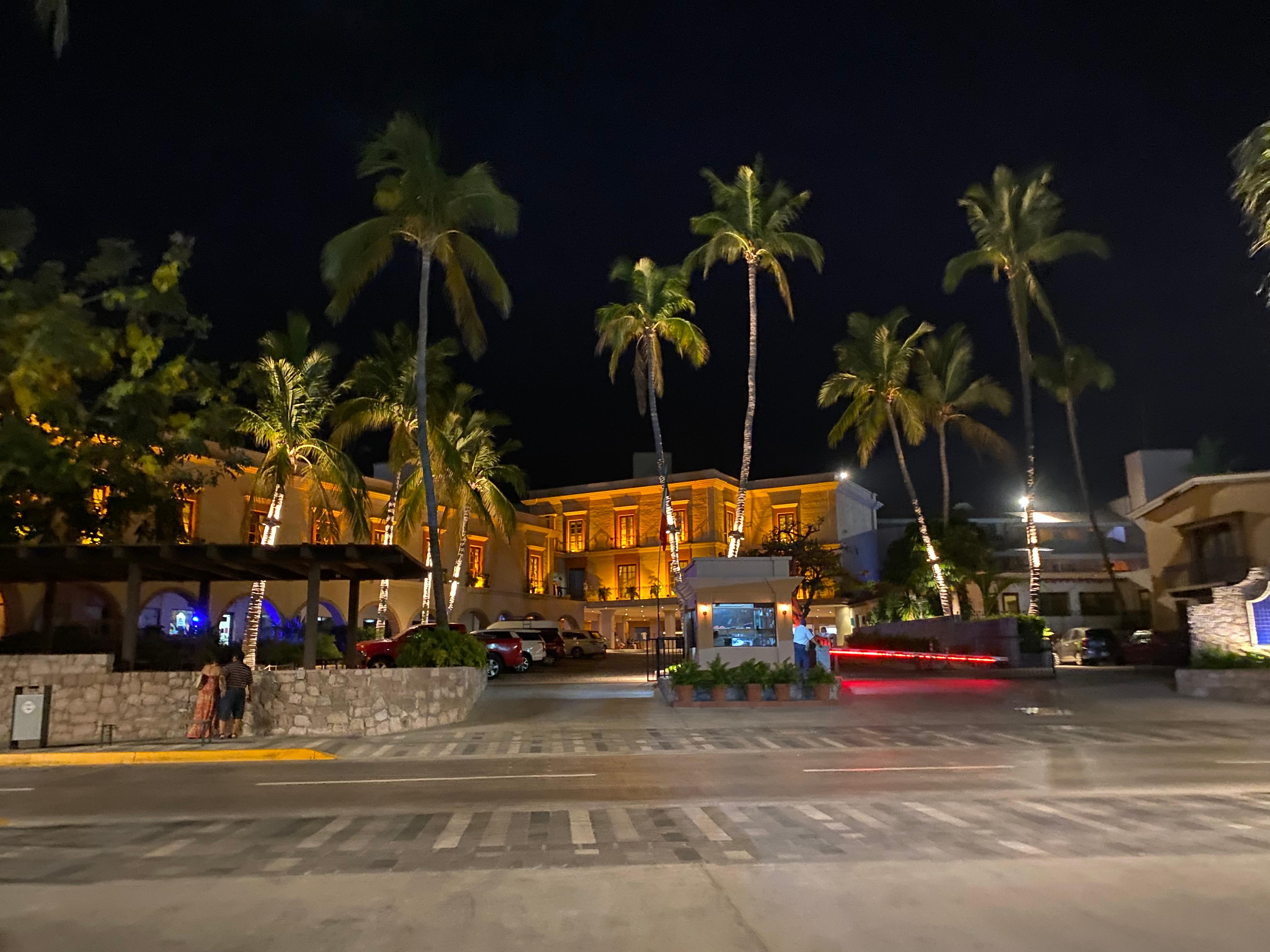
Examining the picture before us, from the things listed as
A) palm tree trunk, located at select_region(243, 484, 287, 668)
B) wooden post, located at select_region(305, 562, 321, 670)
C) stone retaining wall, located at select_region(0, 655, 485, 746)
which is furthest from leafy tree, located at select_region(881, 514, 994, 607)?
wooden post, located at select_region(305, 562, 321, 670)

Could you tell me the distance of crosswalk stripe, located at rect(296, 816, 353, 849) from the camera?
7.90m

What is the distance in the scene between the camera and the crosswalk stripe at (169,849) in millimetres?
7543

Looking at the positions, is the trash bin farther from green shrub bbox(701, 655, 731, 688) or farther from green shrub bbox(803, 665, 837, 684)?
green shrub bbox(803, 665, 837, 684)

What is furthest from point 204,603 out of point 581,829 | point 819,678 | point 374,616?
point 374,616

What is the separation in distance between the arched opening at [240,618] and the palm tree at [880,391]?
76.6ft

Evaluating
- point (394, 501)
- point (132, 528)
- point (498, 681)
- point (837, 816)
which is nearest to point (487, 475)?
point (394, 501)

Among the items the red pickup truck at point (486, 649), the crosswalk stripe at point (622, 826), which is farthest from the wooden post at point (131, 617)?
the crosswalk stripe at point (622, 826)

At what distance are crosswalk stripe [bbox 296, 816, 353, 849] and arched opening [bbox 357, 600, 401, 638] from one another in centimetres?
3435

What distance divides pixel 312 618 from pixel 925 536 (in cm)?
2522

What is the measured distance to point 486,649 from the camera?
26.0m

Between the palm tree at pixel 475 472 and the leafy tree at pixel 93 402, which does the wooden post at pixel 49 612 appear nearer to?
the leafy tree at pixel 93 402

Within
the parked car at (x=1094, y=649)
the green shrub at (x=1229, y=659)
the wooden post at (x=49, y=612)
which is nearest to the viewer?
the wooden post at (x=49, y=612)

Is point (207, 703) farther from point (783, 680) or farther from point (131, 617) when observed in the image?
point (783, 680)

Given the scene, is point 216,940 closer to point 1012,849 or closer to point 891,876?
point 891,876
